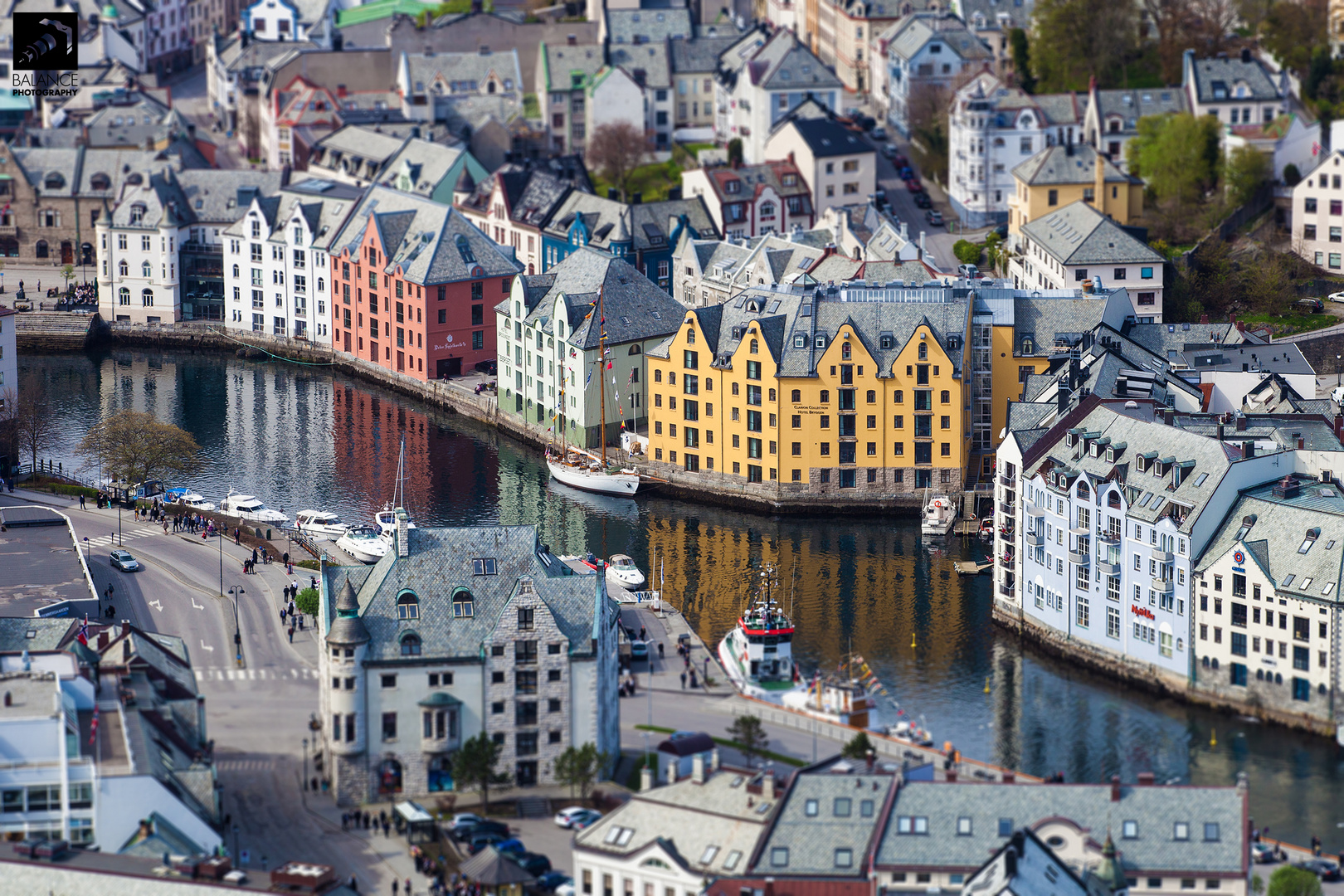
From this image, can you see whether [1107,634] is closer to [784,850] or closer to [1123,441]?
[1123,441]

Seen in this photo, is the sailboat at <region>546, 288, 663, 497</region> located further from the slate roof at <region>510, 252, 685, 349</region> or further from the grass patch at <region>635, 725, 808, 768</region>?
the grass patch at <region>635, 725, 808, 768</region>

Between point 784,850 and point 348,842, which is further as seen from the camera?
point 348,842

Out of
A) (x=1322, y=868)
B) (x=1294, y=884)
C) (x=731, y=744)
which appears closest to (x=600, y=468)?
(x=731, y=744)

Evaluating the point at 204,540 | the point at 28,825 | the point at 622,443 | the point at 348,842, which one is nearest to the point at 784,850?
the point at 348,842

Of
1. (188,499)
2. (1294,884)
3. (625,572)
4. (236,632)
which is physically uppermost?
(188,499)

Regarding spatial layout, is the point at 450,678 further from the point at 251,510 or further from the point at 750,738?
the point at 251,510

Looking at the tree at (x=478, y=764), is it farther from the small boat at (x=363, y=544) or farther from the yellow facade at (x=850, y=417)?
the yellow facade at (x=850, y=417)
